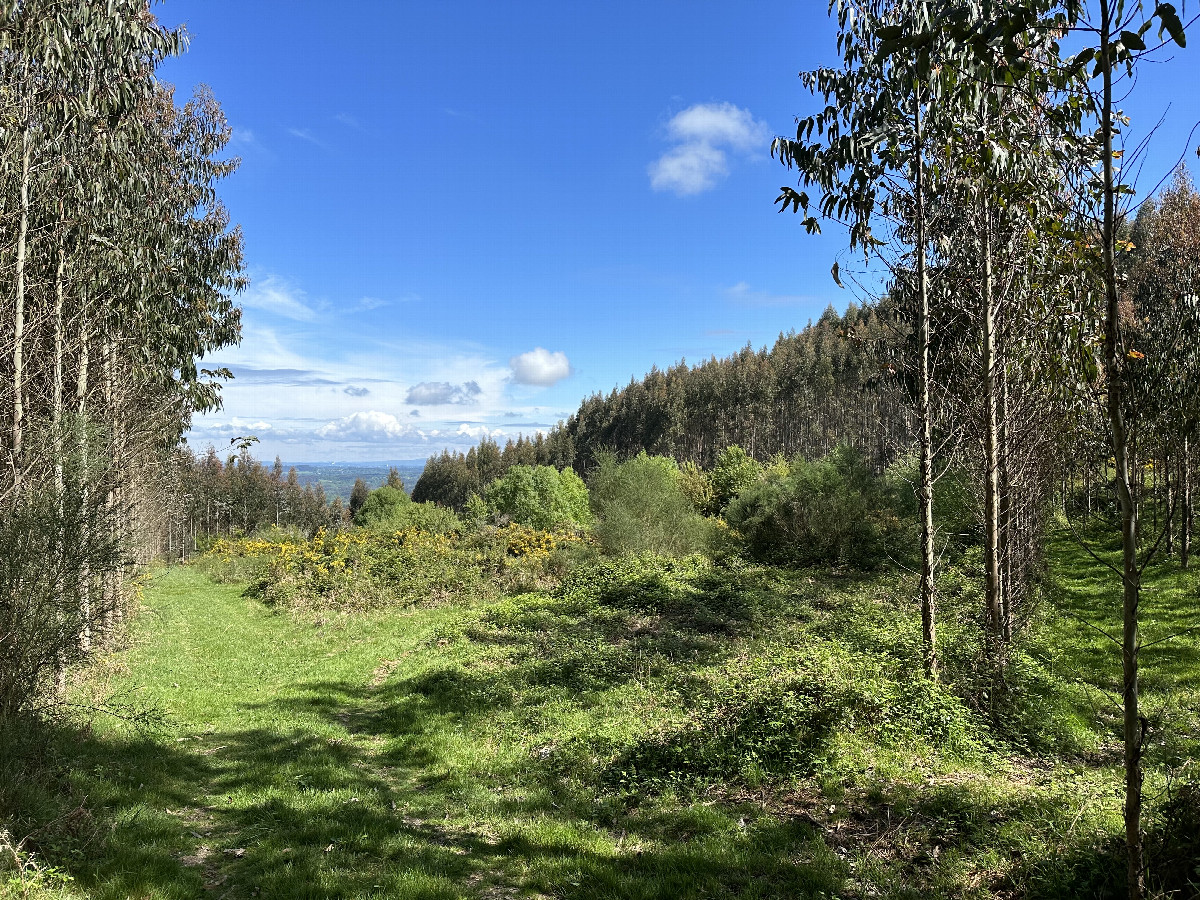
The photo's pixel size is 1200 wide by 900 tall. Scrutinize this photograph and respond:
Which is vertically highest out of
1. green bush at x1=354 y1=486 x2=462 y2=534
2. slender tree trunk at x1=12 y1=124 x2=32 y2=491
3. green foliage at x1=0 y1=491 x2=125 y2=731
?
slender tree trunk at x1=12 y1=124 x2=32 y2=491

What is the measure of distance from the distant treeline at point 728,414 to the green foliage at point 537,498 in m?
8.97

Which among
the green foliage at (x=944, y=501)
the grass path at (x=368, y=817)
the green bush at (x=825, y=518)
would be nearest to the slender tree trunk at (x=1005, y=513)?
the green foliage at (x=944, y=501)

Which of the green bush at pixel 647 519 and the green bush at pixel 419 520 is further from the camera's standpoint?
the green bush at pixel 419 520

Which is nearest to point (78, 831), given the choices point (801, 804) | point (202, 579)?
point (801, 804)

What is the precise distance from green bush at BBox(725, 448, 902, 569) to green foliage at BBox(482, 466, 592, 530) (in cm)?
1733

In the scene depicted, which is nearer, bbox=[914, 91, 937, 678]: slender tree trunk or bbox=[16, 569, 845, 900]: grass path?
bbox=[16, 569, 845, 900]: grass path

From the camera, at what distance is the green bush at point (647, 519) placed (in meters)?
20.5

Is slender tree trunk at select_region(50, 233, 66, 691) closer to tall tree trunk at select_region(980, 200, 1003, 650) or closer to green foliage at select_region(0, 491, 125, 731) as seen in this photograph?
green foliage at select_region(0, 491, 125, 731)

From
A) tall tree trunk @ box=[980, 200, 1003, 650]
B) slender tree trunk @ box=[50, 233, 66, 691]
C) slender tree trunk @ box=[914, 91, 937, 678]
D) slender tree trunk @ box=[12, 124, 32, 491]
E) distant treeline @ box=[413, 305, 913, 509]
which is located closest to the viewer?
slender tree trunk @ box=[50, 233, 66, 691]

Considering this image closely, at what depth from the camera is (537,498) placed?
128ft

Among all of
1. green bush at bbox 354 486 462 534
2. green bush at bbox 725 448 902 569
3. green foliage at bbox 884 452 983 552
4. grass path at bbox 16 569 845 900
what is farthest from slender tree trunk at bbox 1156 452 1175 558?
green bush at bbox 354 486 462 534

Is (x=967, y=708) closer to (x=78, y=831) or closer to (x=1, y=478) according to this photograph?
(x=78, y=831)

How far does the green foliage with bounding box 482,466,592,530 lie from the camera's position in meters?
→ 37.8

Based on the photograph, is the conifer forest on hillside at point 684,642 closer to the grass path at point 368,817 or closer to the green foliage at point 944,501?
the grass path at point 368,817
